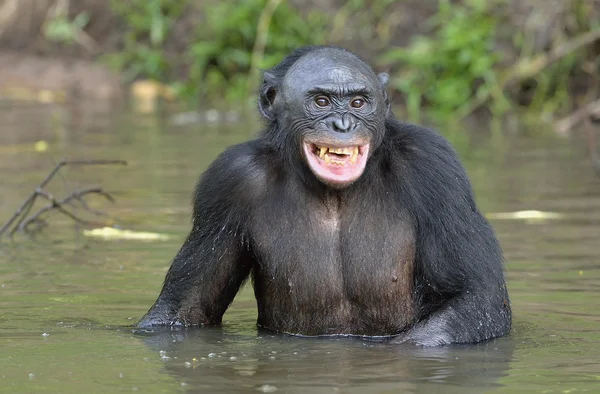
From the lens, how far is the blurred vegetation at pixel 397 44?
63.3 ft

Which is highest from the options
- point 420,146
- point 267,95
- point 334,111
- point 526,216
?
point 267,95

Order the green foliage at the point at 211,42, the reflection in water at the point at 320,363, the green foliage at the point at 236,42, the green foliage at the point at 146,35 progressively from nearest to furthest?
the reflection in water at the point at 320,363 < the green foliage at the point at 236,42 < the green foliage at the point at 211,42 < the green foliage at the point at 146,35

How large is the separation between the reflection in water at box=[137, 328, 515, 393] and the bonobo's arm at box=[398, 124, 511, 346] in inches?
6.7

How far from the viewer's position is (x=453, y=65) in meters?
19.6

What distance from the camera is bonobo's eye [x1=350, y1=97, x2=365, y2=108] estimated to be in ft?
23.3

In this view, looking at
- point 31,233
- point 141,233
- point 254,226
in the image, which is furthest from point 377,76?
point 31,233

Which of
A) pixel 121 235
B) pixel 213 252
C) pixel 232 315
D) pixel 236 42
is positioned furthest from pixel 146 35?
pixel 213 252

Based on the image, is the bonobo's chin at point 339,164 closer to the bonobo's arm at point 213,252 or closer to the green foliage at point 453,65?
the bonobo's arm at point 213,252

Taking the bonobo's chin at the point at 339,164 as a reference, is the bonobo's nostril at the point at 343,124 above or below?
above

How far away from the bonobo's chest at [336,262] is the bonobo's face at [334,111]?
40 centimetres

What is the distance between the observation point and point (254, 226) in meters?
7.34

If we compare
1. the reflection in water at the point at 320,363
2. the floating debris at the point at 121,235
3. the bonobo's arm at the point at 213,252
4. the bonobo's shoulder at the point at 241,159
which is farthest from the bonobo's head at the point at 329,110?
the floating debris at the point at 121,235

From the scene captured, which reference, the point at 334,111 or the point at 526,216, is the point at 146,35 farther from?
the point at 334,111

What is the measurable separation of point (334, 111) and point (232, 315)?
171 centimetres
